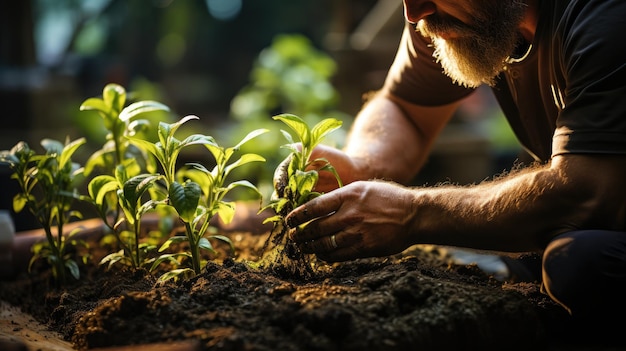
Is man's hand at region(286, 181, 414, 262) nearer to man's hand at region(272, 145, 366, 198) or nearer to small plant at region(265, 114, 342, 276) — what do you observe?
small plant at region(265, 114, 342, 276)

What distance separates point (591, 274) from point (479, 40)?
872mm

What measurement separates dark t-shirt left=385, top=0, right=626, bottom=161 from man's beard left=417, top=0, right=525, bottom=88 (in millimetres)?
89

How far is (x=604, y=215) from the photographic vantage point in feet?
5.86

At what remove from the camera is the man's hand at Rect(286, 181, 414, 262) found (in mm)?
1940

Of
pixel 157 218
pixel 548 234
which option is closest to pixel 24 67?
pixel 157 218

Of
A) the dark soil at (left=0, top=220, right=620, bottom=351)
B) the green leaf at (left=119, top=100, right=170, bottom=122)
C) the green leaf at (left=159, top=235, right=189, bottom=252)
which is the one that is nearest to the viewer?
the dark soil at (left=0, top=220, right=620, bottom=351)

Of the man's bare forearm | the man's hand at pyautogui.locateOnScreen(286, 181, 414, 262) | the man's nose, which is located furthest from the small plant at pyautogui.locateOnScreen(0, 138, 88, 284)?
the man's nose

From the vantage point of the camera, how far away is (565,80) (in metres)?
2.10

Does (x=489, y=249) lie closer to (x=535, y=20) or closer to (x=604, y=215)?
(x=604, y=215)

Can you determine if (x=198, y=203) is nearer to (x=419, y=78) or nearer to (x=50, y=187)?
(x=50, y=187)

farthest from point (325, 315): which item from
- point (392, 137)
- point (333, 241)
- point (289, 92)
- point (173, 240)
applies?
point (289, 92)

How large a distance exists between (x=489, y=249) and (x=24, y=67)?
6615 mm

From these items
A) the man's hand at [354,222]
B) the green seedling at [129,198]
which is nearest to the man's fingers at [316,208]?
the man's hand at [354,222]

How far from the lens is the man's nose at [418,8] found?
7.22 feet
